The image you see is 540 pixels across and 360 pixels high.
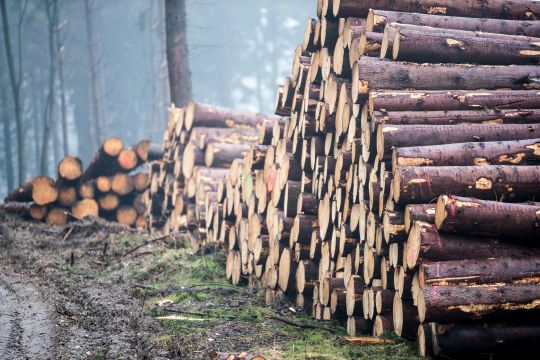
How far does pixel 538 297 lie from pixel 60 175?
1128cm

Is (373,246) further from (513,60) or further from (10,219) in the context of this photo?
(10,219)

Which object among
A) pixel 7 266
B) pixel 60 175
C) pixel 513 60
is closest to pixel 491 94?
pixel 513 60

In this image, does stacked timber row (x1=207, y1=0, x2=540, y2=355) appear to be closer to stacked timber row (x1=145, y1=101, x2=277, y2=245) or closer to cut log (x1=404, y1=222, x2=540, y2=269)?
cut log (x1=404, y1=222, x2=540, y2=269)

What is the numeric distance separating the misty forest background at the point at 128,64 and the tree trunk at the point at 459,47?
27923 mm

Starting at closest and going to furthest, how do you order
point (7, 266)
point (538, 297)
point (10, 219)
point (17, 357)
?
point (538, 297), point (17, 357), point (7, 266), point (10, 219)

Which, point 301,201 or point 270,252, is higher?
point 301,201

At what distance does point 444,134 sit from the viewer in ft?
18.2

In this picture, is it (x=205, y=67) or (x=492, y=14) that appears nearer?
(x=492, y=14)

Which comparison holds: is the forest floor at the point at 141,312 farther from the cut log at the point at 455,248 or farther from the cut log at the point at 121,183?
the cut log at the point at 121,183

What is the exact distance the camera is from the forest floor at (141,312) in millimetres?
5117

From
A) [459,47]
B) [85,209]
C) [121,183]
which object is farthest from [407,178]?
[85,209]

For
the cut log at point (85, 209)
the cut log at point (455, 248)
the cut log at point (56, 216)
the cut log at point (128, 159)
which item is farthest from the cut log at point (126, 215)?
the cut log at point (455, 248)

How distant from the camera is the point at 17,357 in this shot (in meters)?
4.93

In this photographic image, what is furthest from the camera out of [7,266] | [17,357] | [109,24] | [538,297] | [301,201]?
[109,24]
